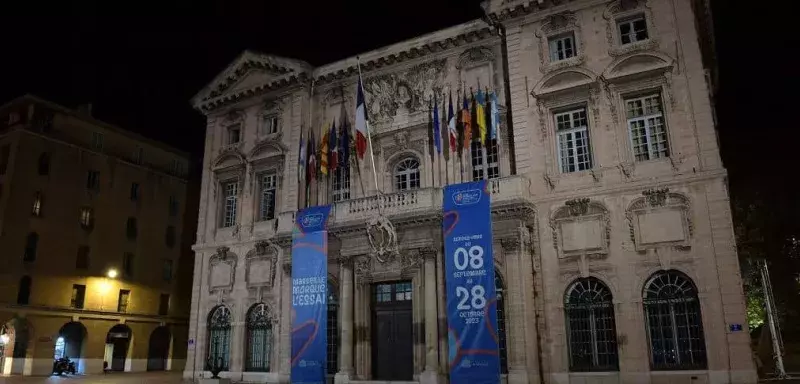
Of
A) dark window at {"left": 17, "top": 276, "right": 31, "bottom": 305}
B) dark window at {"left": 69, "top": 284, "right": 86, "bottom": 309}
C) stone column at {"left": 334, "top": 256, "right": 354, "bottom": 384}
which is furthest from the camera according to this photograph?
dark window at {"left": 69, "top": 284, "right": 86, "bottom": 309}

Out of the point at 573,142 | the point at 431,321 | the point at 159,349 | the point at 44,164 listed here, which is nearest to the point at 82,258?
the point at 44,164

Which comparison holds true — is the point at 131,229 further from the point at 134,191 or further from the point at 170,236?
the point at 170,236

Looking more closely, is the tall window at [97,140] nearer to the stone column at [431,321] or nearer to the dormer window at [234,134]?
the dormer window at [234,134]

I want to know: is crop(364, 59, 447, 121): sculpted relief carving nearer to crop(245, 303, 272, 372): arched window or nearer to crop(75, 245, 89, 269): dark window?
crop(245, 303, 272, 372): arched window

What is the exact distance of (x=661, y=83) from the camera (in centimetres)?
1989

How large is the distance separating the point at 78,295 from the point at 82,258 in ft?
7.54

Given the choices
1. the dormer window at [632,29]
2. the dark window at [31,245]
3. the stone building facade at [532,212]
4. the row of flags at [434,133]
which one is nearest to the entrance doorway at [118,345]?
the dark window at [31,245]

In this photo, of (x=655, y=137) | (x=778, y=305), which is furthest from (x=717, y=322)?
(x=778, y=305)

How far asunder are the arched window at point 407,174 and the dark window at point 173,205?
83.2ft

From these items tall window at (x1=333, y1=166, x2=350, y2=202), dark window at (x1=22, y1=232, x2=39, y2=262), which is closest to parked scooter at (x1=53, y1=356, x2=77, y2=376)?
dark window at (x1=22, y1=232, x2=39, y2=262)

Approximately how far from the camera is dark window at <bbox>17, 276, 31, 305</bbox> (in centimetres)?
3388

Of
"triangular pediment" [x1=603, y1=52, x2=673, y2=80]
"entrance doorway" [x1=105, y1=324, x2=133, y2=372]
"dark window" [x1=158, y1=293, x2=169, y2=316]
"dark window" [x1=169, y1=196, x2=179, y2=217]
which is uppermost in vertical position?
"dark window" [x1=169, y1=196, x2=179, y2=217]

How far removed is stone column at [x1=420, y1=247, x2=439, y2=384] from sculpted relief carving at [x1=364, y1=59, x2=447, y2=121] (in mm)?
6429

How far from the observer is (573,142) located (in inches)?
837
